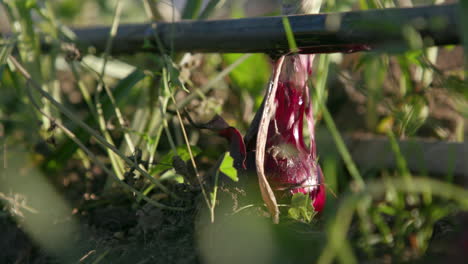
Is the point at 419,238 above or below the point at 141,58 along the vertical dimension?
below

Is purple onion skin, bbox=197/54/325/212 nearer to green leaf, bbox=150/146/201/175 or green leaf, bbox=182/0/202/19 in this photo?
green leaf, bbox=150/146/201/175

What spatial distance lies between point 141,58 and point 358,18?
1.38 m

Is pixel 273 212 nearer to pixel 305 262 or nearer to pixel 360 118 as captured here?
pixel 305 262

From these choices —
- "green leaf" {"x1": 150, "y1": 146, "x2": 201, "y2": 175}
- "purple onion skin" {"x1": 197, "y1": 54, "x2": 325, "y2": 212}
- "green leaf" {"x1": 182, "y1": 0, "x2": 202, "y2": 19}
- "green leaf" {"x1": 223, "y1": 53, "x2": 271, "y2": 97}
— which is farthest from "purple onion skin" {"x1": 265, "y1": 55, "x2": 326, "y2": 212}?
"green leaf" {"x1": 223, "y1": 53, "x2": 271, "y2": 97}

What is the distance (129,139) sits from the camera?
3.80 feet

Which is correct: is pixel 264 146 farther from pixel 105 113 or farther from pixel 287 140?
pixel 105 113

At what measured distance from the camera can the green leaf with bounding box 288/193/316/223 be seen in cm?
83

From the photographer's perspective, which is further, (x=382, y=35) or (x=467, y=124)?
(x=467, y=124)

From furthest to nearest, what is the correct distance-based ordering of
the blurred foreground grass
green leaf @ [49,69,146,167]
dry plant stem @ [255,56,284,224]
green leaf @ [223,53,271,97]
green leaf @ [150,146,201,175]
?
green leaf @ [223,53,271,97]
green leaf @ [49,69,146,167]
green leaf @ [150,146,201,175]
dry plant stem @ [255,56,284,224]
the blurred foreground grass

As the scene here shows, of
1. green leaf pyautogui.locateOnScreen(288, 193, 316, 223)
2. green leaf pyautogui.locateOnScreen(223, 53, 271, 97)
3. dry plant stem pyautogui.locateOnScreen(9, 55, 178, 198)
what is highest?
green leaf pyautogui.locateOnScreen(223, 53, 271, 97)

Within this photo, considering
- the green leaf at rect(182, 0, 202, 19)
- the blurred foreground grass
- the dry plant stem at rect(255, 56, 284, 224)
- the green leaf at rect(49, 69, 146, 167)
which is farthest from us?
the green leaf at rect(182, 0, 202, 19)

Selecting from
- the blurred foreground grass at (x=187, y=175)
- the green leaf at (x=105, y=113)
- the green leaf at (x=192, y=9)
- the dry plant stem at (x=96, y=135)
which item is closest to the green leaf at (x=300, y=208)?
the blurred foreground grass at (x=187, y=175)

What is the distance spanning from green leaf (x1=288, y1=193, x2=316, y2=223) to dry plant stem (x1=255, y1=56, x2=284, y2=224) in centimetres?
4

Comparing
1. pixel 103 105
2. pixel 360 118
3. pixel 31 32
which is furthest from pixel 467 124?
pixel 31 32
